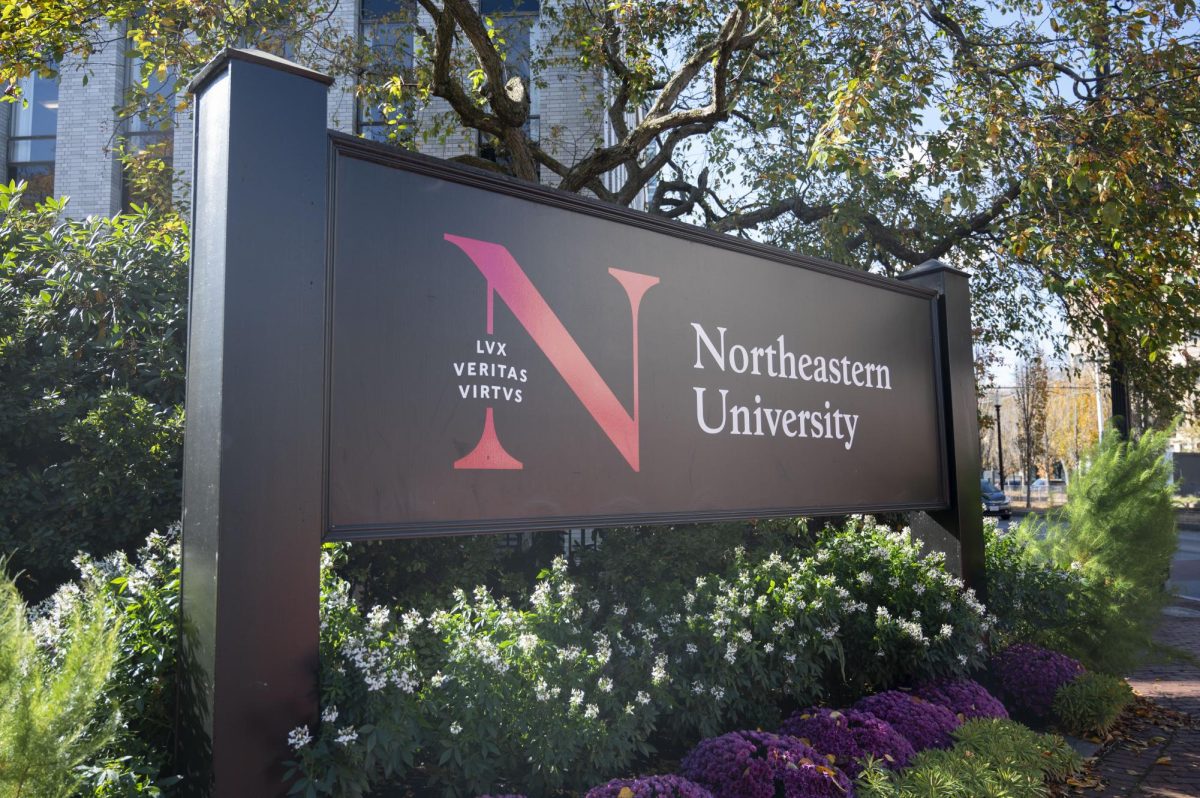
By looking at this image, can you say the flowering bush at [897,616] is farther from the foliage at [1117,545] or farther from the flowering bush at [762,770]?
the foliage at [1117,545]

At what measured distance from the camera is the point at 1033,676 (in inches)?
240

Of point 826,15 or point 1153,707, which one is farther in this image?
point 826,15

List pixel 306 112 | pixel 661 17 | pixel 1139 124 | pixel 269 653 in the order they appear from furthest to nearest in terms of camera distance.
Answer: pixel 661 17 < pixel 1139 124 < pixel 306 112 < pixel 269 653

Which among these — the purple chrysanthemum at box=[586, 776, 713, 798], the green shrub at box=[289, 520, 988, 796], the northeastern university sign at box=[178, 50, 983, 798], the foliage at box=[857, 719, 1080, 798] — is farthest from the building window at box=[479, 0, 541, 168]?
the purple chrysanthemum at box=[586, 776, 713, 798]

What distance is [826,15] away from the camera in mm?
8719

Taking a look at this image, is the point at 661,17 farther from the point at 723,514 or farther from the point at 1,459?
the point at 1,459

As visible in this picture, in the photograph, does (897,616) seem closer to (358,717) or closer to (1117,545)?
(1117,545)

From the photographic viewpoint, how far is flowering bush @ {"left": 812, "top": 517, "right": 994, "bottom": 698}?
5.29m

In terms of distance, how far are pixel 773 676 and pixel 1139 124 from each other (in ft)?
22.3

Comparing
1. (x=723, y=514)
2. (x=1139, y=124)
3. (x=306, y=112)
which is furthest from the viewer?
(x=1139, y=124)

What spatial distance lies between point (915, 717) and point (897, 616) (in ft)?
2.82

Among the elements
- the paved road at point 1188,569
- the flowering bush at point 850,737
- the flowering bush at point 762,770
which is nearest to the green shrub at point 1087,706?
the flowering bush at point 850,737

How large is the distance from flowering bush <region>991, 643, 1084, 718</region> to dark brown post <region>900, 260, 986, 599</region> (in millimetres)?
491

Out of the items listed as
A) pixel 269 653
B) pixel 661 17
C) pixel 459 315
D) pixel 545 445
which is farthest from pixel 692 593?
pixel 661 17
